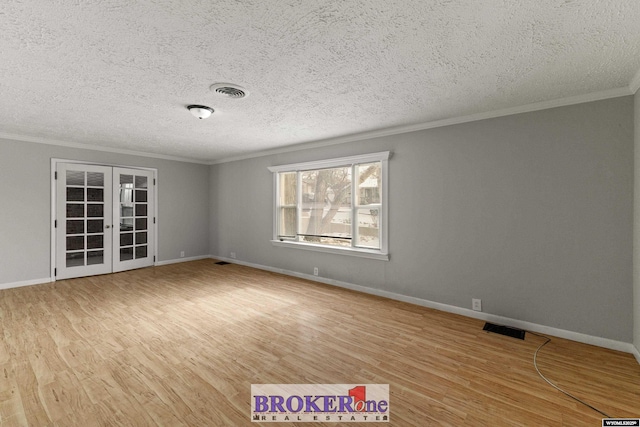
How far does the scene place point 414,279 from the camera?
3.83 metres

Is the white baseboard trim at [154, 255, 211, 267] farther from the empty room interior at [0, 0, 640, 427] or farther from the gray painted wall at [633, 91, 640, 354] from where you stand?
the gray painted wall at [633, 91, 640, 354]

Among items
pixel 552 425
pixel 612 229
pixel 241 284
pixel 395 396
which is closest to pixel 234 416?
pixel 395 396

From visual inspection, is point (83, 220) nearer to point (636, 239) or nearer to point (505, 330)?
point (505, 330)

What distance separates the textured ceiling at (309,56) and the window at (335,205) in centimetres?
103

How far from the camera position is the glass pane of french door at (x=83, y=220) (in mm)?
4920

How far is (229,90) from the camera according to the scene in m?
2.69

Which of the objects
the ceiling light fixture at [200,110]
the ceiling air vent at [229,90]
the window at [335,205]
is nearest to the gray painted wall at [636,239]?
the window at [335,205]

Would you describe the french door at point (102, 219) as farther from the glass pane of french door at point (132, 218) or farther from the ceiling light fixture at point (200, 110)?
the ceiling light fixture at point (200, 110)

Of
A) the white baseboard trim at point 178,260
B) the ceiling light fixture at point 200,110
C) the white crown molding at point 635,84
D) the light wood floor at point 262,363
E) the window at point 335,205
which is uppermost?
the ceiling light fixture at point 200,110

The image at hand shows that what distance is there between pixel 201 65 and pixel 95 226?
15.6ft

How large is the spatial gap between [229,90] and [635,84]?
3699 millimetres

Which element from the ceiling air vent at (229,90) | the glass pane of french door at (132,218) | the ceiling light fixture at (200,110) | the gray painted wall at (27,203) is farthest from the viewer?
the glass pane of french door at (132,218)

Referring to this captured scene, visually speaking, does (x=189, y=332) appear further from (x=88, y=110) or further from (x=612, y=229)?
(x=612, y=229)

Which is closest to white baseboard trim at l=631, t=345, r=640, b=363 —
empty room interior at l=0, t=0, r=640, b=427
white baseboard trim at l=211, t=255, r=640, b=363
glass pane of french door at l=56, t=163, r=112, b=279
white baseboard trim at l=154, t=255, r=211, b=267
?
white baseboard trim at l=211, t=255, r=640, b=363
